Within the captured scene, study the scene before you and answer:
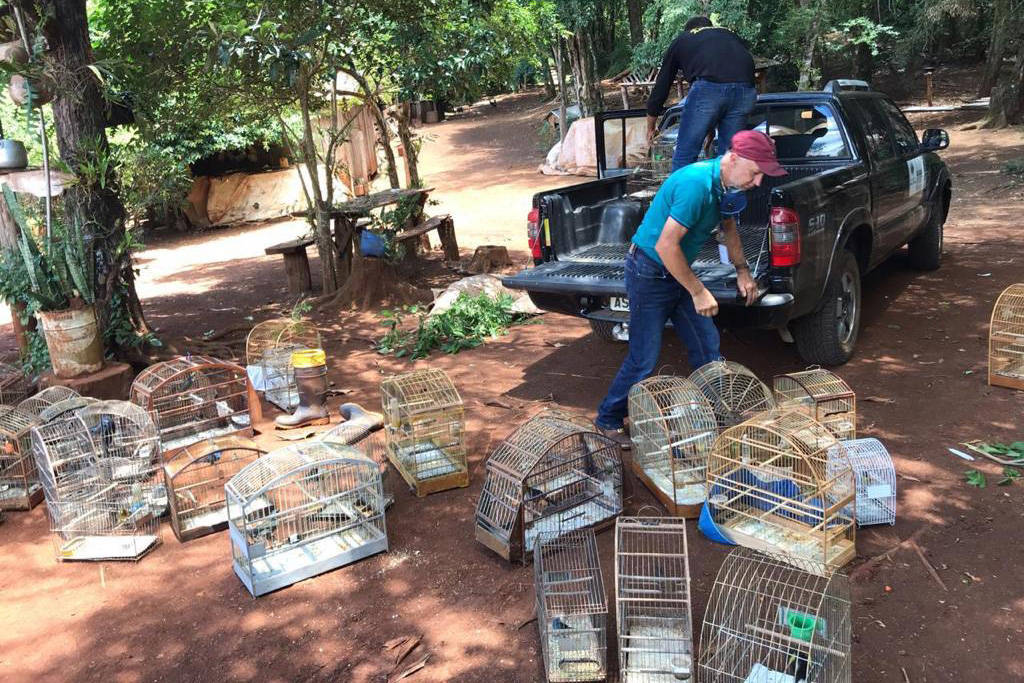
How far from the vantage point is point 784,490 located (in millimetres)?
3887

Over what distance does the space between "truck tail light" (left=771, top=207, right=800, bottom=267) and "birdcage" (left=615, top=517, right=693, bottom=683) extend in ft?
6.86

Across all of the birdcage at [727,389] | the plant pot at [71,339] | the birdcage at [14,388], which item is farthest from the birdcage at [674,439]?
the birdcage at [14,388]

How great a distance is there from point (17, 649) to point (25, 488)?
162 cm

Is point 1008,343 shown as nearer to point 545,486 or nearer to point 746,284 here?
point 746,284

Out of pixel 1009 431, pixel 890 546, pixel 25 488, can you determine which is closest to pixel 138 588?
pixel 25 488

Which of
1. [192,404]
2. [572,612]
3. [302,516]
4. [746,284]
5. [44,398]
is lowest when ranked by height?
[572,612]

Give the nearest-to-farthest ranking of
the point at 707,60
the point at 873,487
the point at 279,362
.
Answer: the point at 873,487 < the point at 707,60 < the point at 279,362

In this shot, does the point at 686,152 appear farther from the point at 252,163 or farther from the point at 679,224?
the point at 252,163

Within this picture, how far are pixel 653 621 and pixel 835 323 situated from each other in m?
3.18

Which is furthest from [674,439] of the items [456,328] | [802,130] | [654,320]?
[456,328]

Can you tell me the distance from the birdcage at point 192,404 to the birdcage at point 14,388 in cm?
121

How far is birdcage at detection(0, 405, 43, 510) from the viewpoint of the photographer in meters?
4.88

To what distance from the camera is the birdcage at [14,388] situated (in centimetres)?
614

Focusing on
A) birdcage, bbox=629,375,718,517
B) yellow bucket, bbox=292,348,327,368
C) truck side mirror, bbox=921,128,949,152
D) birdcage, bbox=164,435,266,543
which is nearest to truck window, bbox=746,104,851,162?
truck side mirror, bbox=921,128,949,152
